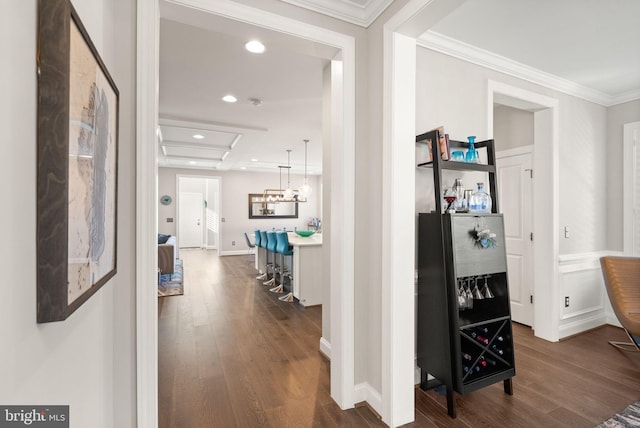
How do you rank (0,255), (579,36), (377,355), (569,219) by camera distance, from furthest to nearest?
(569,219), (579,36), (377,355), (0,255)

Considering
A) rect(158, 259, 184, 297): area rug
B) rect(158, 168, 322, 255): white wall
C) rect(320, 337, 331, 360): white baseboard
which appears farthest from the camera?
rect(158, 168, 322, 255): white wall

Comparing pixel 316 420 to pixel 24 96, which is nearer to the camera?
pixel 24 96

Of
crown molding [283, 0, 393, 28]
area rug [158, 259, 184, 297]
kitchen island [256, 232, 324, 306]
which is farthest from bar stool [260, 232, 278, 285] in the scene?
crown molding [283, 0, 393, 28]

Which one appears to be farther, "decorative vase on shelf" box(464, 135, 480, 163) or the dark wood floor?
"decorative vase on shelf" box(464, 135, 480, 163)

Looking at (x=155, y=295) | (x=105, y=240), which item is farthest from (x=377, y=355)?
(x=105, y=240)

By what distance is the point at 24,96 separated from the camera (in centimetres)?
63

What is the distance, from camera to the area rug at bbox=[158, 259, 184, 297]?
492cm

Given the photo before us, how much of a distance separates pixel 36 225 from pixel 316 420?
1.90 meters

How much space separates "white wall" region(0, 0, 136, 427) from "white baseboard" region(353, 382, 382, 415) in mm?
1338

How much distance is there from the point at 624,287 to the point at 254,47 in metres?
4.07

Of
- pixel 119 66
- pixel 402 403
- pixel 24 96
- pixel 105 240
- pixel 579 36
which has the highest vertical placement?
pixel 579 36

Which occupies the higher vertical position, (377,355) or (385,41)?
(385,41)

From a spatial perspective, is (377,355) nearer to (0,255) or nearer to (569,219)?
(0,255)

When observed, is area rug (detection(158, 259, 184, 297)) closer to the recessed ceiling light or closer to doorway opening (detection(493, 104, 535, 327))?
the recessed ceiling light
